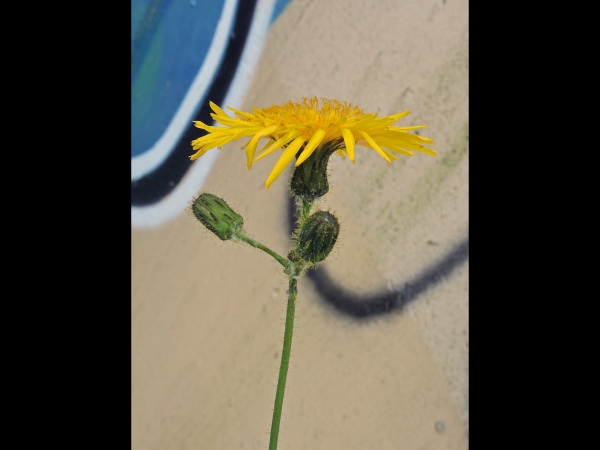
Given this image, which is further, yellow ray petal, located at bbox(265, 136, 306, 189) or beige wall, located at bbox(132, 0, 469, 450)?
beige wall, located at bbox(132, 0, 469, 450)

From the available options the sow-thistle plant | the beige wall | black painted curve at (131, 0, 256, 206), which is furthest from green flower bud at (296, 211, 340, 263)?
black painted curve at (131, 0, 256, 206)

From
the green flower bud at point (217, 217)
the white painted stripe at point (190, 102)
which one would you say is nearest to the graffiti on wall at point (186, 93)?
the white painted stripe at point (190, 102)

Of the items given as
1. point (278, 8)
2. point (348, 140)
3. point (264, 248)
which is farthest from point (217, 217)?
point (278, 8)

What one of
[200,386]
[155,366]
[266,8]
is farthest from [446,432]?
[266,8]

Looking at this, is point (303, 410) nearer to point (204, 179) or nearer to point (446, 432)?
point (446, 432)

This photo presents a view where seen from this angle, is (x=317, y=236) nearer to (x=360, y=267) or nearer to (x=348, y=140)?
(x=348, y=140)

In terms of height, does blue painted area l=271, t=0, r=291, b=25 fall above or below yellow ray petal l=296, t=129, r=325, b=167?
above

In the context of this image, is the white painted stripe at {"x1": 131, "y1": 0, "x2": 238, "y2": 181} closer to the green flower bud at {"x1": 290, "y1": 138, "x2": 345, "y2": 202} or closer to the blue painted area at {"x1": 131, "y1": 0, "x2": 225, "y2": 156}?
the blue painted area at {"x1": 131, "y1": 0, "x2": 225, "y2": 156}

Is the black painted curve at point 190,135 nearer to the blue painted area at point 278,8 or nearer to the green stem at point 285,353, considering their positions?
the blue painted area at point 278,8
